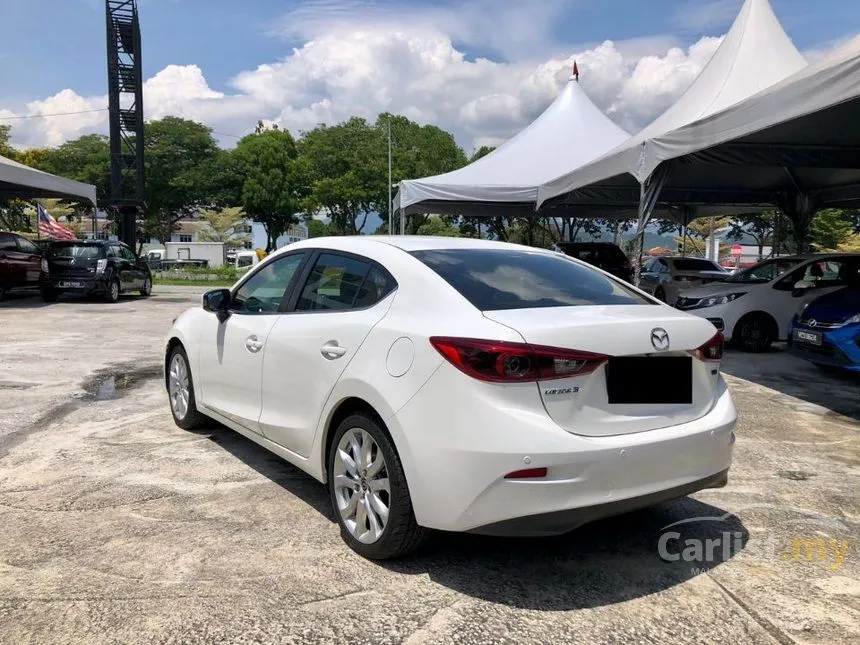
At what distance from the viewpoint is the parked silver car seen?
48.9ft

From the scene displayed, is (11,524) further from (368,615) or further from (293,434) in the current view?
(368,615)

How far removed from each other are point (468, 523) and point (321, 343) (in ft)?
4.06

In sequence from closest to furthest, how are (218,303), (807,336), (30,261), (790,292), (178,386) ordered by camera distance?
(218,303) → (178,386) → (807,336) → (790,292) → (30,261)

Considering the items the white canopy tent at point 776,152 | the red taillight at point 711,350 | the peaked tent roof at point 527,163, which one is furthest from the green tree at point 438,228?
the red taillight at point 711,350

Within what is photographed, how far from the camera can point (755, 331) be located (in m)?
10.6

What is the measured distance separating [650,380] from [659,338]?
0.62 feet

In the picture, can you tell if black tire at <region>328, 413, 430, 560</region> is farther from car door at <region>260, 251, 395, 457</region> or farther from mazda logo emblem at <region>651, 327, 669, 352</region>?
mazda logo emblem at <region>651, 327, 669, 352</region>

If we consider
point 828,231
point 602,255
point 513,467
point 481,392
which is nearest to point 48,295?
point 602,255

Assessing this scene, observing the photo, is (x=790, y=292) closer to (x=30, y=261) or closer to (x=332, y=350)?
(x=332, y=350)

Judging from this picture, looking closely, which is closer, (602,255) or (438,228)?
(602,255)

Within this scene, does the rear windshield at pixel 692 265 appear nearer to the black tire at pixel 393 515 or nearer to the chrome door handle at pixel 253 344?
the chrome door handle at pixel 253 344

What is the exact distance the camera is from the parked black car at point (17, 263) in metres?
16.0

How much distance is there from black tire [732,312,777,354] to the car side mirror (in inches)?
331

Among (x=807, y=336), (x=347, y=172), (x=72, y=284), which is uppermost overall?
(x=347, y=172)
